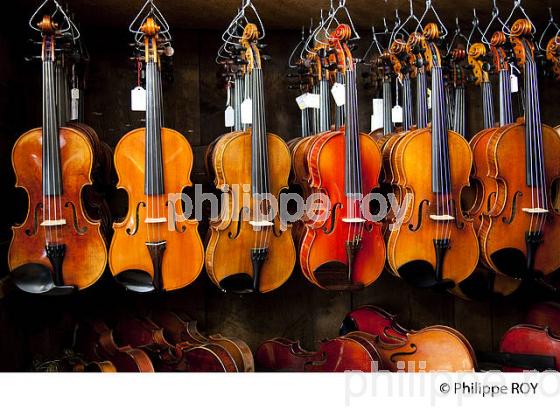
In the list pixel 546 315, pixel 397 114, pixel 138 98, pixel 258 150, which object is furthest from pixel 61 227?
pixel 546 315

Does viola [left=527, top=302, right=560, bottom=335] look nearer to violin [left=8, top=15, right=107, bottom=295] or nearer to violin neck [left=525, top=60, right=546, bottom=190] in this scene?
violin neck [left=525, top=60, right=546, bottom=190]

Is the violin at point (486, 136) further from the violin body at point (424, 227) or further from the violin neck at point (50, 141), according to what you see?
the violin neck at point (50, 141)

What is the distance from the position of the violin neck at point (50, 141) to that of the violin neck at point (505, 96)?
79.1 inches

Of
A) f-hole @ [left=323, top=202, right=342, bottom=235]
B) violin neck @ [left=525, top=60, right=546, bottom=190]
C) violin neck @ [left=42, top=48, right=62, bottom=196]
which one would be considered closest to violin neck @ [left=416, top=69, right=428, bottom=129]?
violin neck @ [left=525, top=60, right=546, bottom=190]

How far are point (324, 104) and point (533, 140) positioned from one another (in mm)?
998

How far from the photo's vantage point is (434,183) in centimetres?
240

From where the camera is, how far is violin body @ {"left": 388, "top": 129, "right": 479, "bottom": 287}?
2.39m

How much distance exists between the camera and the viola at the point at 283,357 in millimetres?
2492

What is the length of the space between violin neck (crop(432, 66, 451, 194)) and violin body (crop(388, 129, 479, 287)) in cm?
3

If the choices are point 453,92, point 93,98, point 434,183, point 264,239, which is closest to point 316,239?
point 264,239

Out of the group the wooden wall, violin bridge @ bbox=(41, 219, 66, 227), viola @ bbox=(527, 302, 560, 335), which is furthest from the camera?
the wooden wall

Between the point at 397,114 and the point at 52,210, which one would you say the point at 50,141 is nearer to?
the point at 52,210

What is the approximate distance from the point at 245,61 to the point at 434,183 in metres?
1.01
